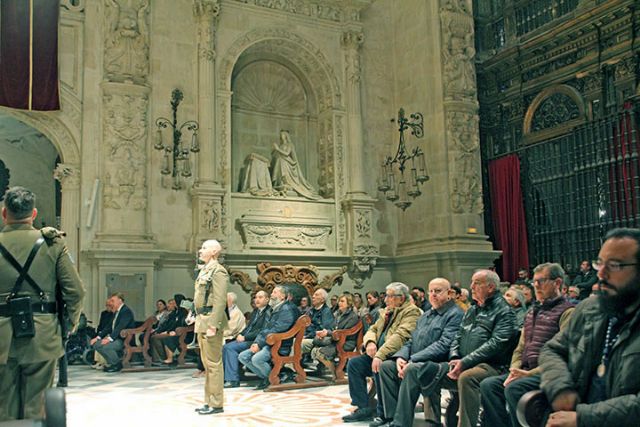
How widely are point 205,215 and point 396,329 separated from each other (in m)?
7.94

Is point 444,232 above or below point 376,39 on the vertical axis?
below

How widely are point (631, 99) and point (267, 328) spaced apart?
9831 mm

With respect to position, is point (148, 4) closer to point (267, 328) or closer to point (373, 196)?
point (373, 196)

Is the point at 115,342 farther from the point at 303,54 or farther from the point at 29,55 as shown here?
the point at 303,54

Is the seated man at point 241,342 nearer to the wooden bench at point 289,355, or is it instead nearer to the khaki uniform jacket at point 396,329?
the wooden bench at point 289,355

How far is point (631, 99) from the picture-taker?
14.4 m

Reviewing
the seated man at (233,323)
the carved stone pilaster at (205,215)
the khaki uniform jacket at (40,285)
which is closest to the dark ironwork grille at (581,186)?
the carved stone pilaster at (205,215)

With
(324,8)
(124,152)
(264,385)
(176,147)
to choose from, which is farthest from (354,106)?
(264,385)

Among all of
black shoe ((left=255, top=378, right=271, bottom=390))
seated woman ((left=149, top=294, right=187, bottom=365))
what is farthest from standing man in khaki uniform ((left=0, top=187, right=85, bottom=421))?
seated woman ((left=149, top=294, right=187, bottom=365))

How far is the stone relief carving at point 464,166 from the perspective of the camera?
1526 cm

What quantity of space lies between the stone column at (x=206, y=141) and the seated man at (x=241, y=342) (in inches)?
157

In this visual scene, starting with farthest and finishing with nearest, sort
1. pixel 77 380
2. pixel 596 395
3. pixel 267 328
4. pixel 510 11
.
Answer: pixel 510 11, pixel 77 380, pixel 267 328, pixel 596 395

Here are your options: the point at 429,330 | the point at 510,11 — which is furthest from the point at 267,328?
the point at 510,11

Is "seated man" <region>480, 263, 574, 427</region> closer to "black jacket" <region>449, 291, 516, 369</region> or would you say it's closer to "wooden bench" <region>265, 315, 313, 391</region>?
"black jacket" <region>449, 291, 516, 369</region>
